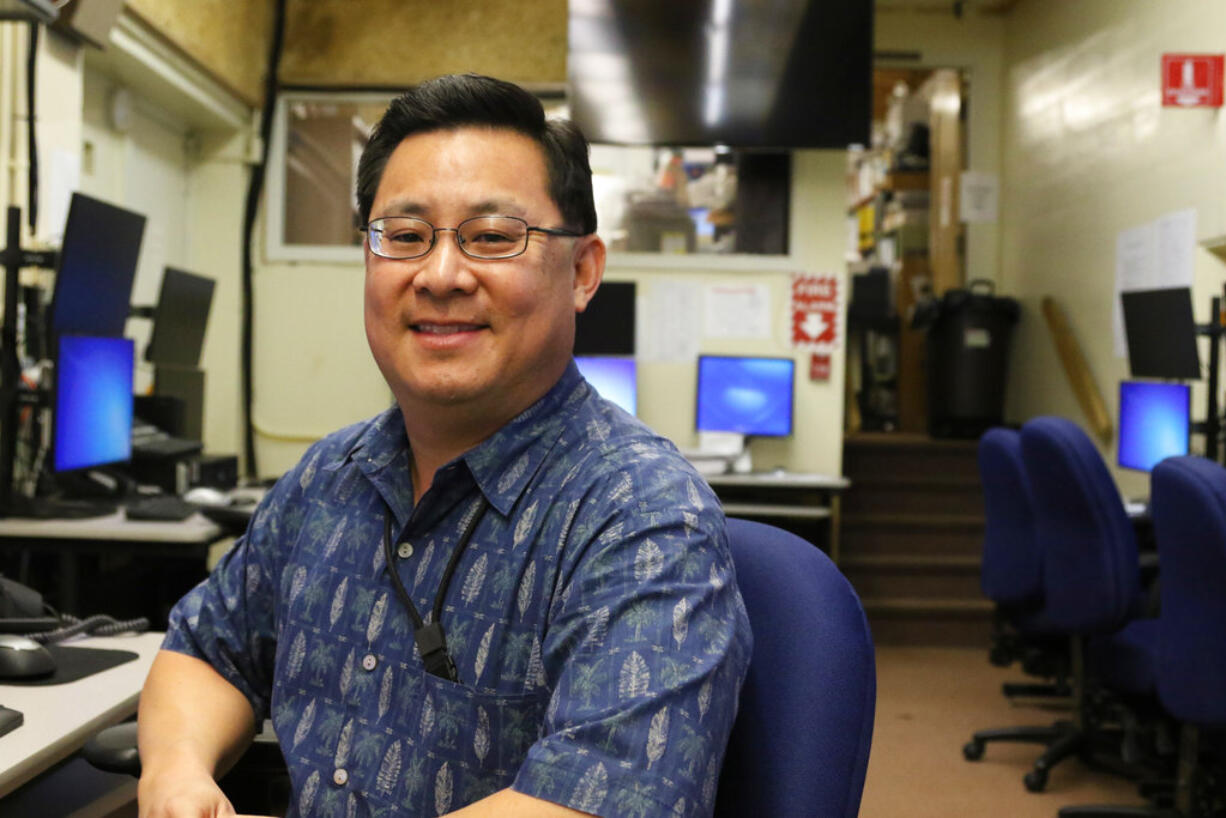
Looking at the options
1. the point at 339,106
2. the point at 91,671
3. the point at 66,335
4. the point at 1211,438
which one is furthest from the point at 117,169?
the point at 1211,438

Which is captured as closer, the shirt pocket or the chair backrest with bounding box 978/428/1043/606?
the shirt pocket

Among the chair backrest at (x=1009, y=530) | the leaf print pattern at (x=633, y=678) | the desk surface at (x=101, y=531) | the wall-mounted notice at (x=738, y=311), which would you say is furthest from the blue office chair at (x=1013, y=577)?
→ the leaf print pattern at (x=633, y=678)

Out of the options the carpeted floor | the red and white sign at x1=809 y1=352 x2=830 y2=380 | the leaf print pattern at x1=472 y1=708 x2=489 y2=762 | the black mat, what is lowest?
the carpeted floor

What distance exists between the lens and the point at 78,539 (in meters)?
2.71

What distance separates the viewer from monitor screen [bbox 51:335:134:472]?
2.68 meters

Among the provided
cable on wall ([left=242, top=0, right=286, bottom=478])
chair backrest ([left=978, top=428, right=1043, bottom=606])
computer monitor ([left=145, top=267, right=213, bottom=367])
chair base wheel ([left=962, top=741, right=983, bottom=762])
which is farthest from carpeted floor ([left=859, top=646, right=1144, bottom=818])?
cable on wall ([left=242, top=0, right=286, bottom=478])

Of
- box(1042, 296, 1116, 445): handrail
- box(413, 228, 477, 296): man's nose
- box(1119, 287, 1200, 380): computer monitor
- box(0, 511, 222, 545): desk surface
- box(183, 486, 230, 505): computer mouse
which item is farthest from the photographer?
box(1042, 296, 1116, 445): handrail

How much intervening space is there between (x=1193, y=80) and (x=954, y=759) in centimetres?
250

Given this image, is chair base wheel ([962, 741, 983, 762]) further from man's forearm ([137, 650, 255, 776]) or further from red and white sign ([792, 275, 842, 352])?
man's forearm ([137, 650, 255, 776])

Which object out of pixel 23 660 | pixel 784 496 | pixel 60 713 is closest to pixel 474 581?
pixel 60 713

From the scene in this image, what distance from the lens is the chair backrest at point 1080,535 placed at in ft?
9.38

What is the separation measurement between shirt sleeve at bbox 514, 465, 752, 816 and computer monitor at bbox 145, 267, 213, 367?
2.80 metres

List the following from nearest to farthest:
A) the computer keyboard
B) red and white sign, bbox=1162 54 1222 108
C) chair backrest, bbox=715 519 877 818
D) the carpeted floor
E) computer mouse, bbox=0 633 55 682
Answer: chair backrest, bbox=715 519 877 818, computer mouse, bbox=0 633 55 682, the computer keyboard, the carpeted floor, red and white sign, bbox=1162 54 1222 108

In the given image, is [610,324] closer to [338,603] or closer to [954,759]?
[954,759]
